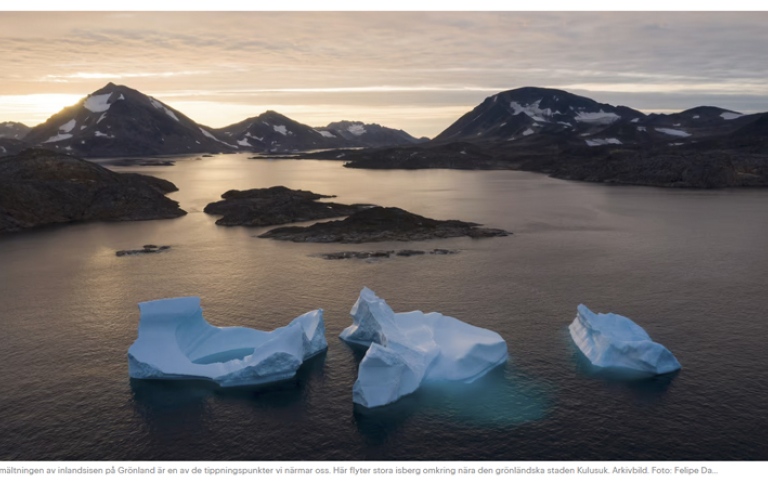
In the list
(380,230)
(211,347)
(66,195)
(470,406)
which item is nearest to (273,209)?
(380,230)

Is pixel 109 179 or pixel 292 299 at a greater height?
pixel 109 179

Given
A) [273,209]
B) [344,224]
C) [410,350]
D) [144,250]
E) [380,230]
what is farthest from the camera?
[273,209]

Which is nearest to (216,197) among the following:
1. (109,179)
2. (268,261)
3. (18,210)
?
(109,179)

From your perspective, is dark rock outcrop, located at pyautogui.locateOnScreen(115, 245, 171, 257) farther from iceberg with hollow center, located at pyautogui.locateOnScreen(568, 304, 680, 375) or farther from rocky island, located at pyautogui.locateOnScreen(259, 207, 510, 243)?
iceberg with hollow center, located at pyautogui.locateOnScreen(568, 304, 680, 375)

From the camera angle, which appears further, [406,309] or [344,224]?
[344,224]

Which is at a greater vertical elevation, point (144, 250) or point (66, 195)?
point (66, 195)

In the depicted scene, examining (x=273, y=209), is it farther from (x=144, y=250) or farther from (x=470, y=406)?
(x=470, y=406)
